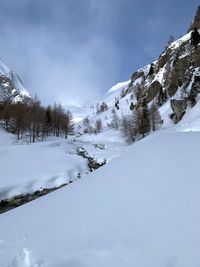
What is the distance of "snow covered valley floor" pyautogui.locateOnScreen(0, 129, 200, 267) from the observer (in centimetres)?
504

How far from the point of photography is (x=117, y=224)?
20.1ft

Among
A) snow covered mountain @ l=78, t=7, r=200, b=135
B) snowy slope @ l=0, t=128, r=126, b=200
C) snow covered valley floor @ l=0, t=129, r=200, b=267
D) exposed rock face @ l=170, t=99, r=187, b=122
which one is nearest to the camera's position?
snow covered valley floor @ l=0, t=129, r=200, b=267

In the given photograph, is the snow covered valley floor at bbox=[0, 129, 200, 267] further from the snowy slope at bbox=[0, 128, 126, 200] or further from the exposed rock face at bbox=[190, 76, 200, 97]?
the exposed rock face at bbox=[190, 76, 200, 97]

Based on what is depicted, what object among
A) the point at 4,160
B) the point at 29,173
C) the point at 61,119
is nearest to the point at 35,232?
→ the point at 29,173

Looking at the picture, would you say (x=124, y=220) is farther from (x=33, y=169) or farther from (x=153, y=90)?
(x=153, y=90)

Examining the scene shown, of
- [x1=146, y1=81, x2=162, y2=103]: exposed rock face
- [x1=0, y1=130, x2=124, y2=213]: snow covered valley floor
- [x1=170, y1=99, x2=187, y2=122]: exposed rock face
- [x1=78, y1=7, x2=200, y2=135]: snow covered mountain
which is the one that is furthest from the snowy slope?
[x1=146, y1=81, x2=162, y2=103]: exposed rock face

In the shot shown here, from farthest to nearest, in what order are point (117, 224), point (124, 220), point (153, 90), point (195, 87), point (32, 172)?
point (153, 90), point (195, 87), point (32, 172), point (124, 220), point (117, 224)

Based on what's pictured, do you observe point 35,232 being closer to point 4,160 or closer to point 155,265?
point 155,265

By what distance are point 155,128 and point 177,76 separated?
23637 millimetres

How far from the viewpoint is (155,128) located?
73688 millimetres

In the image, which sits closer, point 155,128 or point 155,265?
point 155,265

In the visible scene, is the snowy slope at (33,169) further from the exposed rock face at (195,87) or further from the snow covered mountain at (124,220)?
the exposed rock face at (195,87)

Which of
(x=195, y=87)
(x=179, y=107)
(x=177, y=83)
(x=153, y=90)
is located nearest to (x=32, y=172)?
(x=195, y=87)

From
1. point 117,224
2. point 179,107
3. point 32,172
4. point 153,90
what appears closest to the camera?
point 117,224
